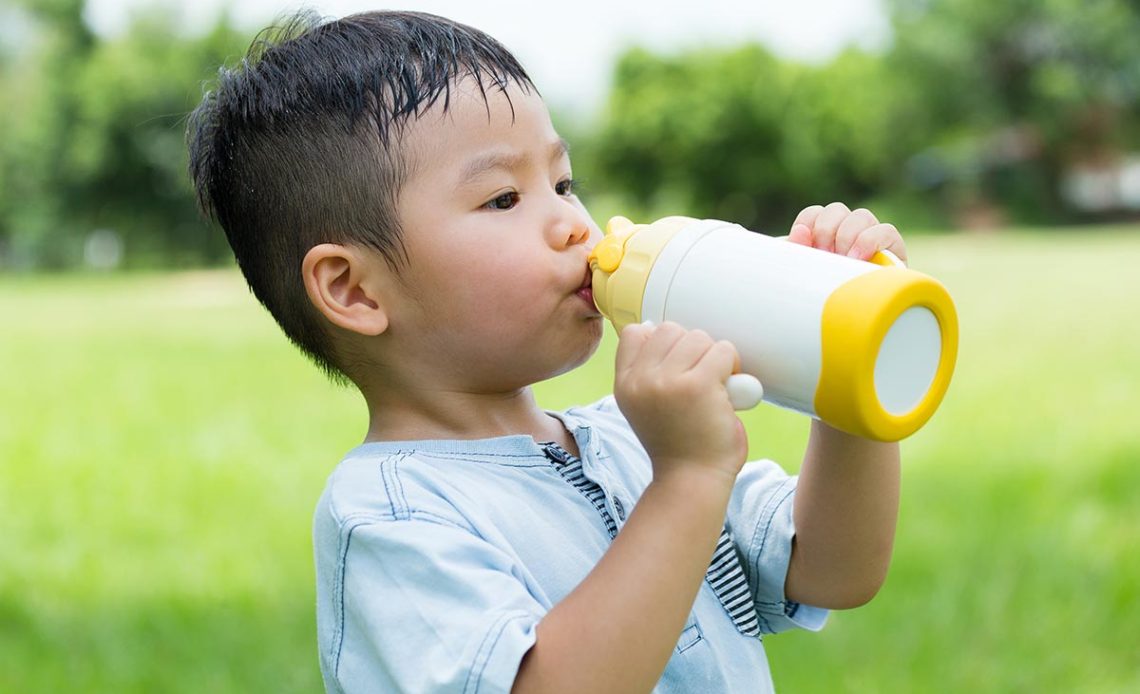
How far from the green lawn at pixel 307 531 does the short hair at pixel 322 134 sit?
1.67 metres

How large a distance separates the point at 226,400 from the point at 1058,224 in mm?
28551

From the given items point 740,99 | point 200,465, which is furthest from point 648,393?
point 740,99

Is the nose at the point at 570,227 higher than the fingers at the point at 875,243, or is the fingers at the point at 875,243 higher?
the fingers at the point at 875,243

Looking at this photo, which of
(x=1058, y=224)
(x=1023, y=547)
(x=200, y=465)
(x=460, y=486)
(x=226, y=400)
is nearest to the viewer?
(x=460, y=486)

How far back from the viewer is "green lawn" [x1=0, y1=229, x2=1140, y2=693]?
298 centimetres

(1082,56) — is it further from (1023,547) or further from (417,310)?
(417,310)

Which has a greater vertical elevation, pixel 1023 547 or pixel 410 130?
pixel 410 130

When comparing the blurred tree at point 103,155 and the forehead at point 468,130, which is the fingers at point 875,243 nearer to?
the forehead at point 468,130

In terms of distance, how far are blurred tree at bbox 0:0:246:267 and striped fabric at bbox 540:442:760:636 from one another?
2971 centimetres

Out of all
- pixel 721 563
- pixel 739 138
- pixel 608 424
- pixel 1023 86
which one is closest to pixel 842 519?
pixel 721 563

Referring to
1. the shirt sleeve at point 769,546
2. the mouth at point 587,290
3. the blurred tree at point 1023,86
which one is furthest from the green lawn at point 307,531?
the blurred tree at point 1023,86

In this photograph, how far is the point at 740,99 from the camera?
128ft

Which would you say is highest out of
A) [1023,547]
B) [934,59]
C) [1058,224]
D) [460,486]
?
[460,486]

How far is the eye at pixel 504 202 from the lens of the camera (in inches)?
51.8
